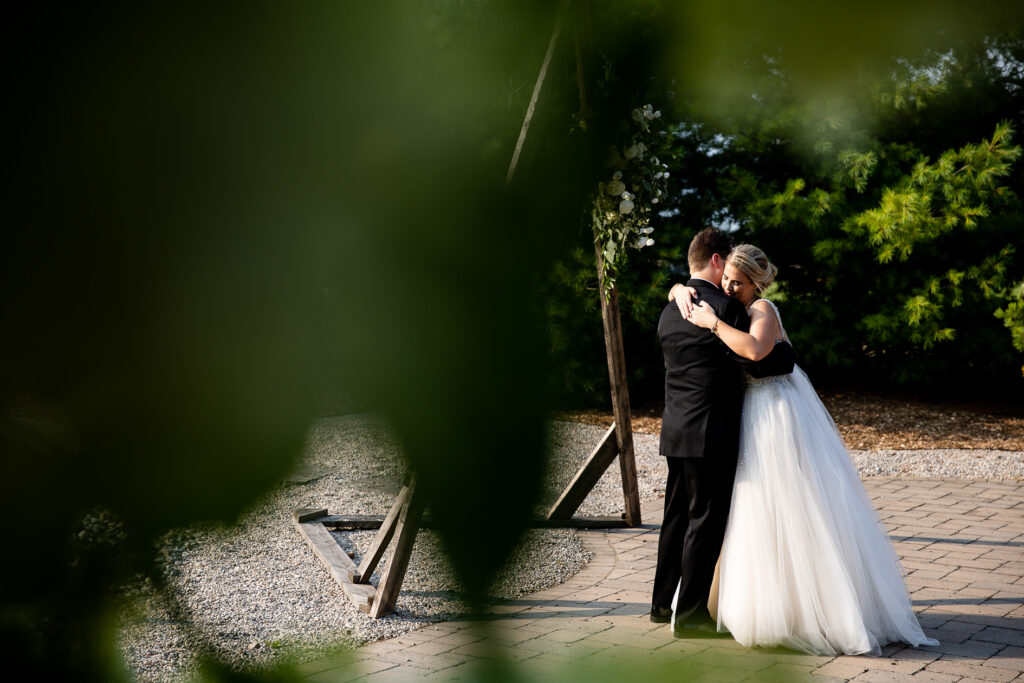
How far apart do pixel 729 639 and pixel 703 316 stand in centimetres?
128

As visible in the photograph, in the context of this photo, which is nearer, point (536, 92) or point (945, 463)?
point (536, 92)

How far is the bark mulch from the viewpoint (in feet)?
25.1

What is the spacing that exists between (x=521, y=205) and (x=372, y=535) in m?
4.50

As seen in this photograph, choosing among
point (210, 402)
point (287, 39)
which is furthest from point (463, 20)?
point (210, 402)

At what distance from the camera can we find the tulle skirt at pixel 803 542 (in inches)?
129

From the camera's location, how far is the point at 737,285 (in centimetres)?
342

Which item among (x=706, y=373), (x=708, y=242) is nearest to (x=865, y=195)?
(x=708, y=242)

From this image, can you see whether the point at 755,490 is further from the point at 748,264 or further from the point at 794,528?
the point at 748,264

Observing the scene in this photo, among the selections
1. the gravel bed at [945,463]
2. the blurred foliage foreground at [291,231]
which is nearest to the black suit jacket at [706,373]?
the blurred foliage foreground at [291,231]

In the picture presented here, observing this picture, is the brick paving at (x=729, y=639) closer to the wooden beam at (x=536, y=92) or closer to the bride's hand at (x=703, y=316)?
the wooden beam at (x=536, y=92)

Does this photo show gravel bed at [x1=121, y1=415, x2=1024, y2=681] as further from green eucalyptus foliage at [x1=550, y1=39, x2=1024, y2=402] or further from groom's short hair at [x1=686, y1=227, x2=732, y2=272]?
groom's short hair at [x1=686, y1=227, x2=732, y2=272]

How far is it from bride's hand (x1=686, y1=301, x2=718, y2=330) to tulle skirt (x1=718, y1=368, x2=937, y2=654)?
0.43 meters

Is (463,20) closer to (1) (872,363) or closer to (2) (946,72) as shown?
(2) (946,72)

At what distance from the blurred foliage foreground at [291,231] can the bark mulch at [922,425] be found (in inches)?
281
